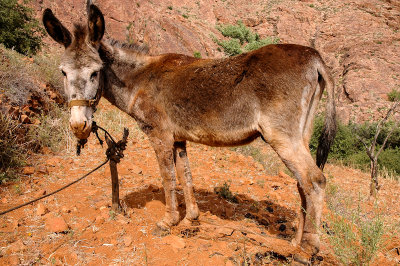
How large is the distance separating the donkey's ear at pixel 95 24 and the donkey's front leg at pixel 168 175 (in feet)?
4.81

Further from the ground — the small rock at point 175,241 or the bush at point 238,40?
the bush at point 238,40

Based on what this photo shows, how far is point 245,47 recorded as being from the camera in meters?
31.5

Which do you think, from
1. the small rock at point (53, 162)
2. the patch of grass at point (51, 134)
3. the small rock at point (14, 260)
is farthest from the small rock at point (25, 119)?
the small rock at point (14, 260)

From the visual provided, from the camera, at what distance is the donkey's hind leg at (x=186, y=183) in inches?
137

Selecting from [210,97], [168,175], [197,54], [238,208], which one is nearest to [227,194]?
[238,208]

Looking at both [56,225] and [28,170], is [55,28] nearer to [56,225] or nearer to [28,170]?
[56,225]

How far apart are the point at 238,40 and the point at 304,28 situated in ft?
46.9

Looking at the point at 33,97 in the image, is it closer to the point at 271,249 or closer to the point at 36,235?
the point at 36,235

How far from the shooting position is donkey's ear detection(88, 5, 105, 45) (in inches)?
109

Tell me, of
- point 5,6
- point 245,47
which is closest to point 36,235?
point 5,6

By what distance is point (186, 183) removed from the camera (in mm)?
3516

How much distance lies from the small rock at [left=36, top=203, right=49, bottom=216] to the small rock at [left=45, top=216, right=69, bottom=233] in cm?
31

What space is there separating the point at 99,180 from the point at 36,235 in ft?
5.84

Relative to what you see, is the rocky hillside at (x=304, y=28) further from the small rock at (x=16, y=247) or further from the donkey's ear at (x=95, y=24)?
the small rock at (x=16, y=247)
